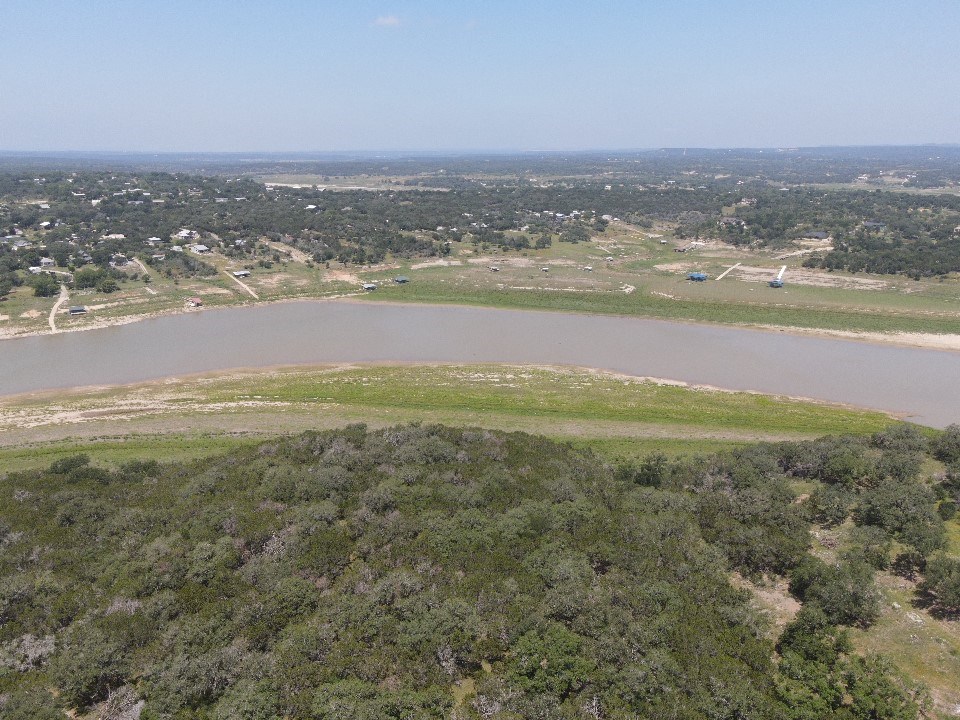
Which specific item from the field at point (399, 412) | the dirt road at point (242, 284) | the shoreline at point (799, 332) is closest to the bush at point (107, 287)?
the shoreline at point (799, 332)

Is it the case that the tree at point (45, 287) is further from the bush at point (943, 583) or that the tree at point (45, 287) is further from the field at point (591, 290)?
the bush at point (943, 583)

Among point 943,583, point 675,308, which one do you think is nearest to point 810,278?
point 675,308

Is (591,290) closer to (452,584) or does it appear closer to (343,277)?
(343,277)

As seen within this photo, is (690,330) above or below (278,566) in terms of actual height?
below

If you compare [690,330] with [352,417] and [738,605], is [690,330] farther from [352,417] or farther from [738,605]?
[738,605]

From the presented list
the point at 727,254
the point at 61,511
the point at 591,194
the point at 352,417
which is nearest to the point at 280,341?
the point at 352,417
